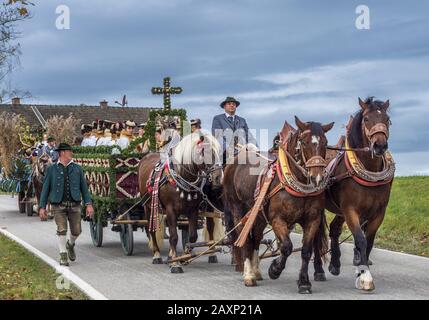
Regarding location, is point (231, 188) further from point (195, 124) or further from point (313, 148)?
point (195, 124)

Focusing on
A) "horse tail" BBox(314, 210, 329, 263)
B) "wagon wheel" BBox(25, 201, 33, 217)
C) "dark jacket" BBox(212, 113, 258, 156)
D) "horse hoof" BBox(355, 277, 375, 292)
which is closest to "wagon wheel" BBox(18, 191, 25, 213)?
"wagon wheel" BBox(25, 201, 33, 217)

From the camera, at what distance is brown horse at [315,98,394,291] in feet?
30.4

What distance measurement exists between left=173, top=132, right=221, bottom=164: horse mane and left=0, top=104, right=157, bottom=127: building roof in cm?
5393

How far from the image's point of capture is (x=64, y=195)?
40.7 feet

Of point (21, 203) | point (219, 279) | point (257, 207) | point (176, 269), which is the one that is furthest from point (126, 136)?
point (21, 203)

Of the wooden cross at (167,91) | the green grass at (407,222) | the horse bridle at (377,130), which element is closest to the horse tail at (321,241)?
the horse bridle at (377,130)

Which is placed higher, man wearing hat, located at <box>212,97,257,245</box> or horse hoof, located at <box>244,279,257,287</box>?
man wearing hat, located at <box>212,97,257,245</box>

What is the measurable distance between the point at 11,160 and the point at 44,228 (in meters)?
7.55

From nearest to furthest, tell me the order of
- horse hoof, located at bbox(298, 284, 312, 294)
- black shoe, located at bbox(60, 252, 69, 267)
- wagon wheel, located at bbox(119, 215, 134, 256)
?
horse hoof, located at bbox(298, 284, 312, 294) → black shoe, located at bbox(60, 252, 69, 267) → wagon wheel, located at bbox(119, 215, 134, 256)

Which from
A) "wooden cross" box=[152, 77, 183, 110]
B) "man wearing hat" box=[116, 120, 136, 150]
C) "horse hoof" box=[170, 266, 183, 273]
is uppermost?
"wooden cross" box=[152, 77, 183, 110]

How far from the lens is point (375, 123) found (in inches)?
361

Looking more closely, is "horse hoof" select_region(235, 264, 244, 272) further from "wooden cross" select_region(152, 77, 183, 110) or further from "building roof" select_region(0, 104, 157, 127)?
"building roof" select_region(0, 104, 157, 127)
